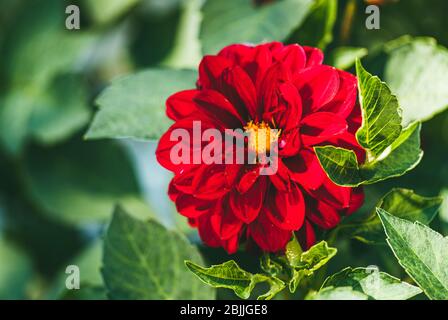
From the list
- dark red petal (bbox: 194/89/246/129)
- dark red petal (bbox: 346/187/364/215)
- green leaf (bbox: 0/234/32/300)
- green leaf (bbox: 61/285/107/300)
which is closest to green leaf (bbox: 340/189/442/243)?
dark red petal (bbox: 346/187/364/215)

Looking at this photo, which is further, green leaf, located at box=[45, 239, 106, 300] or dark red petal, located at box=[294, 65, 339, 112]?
green leaf, located at box=[45, 239, 106, 300]

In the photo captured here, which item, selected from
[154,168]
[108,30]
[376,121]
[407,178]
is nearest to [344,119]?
[376,121]

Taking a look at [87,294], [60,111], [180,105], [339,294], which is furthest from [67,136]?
[339,294]

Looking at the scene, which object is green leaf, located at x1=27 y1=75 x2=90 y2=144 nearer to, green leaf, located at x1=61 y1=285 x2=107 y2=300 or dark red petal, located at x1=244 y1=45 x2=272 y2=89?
green leaf, located at x1=61 y1=285 x2=107 y2=300
